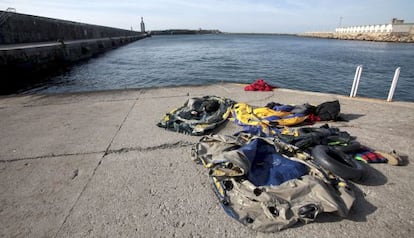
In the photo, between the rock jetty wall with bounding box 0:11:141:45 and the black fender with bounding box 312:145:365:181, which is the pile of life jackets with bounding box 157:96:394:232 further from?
the rock jetty wall with bounding box 0:11:141:45

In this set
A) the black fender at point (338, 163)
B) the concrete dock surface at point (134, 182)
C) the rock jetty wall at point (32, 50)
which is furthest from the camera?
the rock jetty wall at point (32, 50)

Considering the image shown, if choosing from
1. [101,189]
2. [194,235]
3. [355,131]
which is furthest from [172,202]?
[355,131]

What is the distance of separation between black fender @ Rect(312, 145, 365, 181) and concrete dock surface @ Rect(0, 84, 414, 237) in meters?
0.23

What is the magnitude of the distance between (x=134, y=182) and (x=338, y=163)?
2618 millimetres

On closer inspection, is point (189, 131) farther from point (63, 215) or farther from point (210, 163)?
point (63, 215)

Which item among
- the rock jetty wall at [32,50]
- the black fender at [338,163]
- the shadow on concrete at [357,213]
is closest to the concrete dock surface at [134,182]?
the shadow on concrete at [357,213]

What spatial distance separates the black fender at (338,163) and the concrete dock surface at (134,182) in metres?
0.23

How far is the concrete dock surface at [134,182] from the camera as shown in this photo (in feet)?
6.70

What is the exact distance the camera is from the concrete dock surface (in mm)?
2043

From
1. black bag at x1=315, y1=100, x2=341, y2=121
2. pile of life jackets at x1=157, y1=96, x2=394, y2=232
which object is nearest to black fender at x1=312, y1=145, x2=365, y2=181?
pile of life jackets at x1=157, y1=96, x2=394, y2=232

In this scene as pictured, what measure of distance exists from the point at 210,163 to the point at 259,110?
2415mm

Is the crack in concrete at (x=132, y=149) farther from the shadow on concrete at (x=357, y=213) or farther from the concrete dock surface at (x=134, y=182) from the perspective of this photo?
the shadow on concrete at (x=357, y=213)

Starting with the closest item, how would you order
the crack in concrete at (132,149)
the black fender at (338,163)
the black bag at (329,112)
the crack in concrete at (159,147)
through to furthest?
the black fender at (338,163) → the crack in concrete at (132,149) → the crack in concrete at (159,147) → the black bag at (329,112)

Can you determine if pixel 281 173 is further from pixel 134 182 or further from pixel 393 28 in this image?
pixel 393 28
